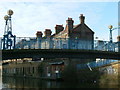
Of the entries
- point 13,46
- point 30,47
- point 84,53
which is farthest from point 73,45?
point 13,46

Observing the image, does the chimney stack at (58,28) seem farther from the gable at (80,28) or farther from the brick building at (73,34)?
the gable at (80,28)

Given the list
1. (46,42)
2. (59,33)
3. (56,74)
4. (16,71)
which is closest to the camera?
(46,42)

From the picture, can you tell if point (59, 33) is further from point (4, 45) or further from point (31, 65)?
point (4, 45)

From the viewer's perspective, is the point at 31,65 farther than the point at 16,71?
No

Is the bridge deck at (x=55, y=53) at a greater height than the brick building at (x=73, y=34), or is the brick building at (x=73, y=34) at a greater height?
the brick building at (x=73, y=34)

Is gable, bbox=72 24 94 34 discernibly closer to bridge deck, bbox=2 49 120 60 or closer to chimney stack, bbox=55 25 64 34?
chimney stack, bbox=55 25 64 34

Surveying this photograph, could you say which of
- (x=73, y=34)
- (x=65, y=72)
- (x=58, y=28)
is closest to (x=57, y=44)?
(x=65, y=72)

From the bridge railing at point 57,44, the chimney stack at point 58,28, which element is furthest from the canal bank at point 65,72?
the chimney stack at point 58,28

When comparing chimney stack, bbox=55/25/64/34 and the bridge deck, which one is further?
chimney stack, bbox=55/25/64/34

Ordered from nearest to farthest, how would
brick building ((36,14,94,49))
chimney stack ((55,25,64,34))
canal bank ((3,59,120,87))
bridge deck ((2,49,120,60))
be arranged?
bridge deck ((2,49,120,60)) → brick building ((36,14,94,49)) → canal bank ((3,59,120,87)) → chimney stack ((55,25,64,34))

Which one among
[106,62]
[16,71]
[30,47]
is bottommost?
[16,71]

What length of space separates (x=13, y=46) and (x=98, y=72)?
21.7 meters

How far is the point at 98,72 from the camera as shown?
152 ft

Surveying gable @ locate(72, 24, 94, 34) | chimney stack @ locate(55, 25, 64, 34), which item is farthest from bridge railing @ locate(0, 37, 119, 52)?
chimney stack @ locate(55, 25, 64, 34)
